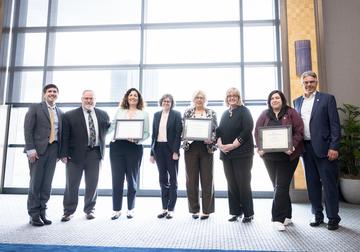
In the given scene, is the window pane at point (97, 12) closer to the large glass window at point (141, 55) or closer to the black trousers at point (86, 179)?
the large glass window at point (141, 55)

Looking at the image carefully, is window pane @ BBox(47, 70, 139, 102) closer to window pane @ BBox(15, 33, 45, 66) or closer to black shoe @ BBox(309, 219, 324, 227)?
window pane @ BBox(15, 33, 45, 66)

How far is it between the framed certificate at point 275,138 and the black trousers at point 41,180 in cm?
206

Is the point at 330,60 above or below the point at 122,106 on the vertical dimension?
above

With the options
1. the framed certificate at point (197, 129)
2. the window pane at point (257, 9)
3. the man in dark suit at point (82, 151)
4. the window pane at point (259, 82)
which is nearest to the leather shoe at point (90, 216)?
the man in dark suit at point (82, 151)

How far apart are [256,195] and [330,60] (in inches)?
92.6

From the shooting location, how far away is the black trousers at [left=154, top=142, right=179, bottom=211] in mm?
2805

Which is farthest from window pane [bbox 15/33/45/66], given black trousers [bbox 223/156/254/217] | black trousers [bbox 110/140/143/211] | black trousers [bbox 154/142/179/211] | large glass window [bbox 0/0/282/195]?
black trousers [bbox 223/156/254/217]

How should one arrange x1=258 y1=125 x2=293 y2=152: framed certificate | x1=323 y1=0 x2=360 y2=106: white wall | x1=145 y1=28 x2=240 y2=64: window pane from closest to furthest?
x1=258 y1=125 x2=293 y2=152: framed certificate, x1=323 y1=0 x2=360 y2=106: white wall, x1=145 y1=28 x2=240 y2=64: window pane

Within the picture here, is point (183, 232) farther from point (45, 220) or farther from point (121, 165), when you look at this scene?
point (45, 220)

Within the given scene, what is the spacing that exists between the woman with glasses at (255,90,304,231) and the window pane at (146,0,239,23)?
2.47 m

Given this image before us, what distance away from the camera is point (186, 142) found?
2.78 meters

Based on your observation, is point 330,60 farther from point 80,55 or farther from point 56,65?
point 56,65

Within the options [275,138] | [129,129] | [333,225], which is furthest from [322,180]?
[129,129]

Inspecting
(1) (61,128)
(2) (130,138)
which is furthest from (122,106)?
(1) (61,128)
